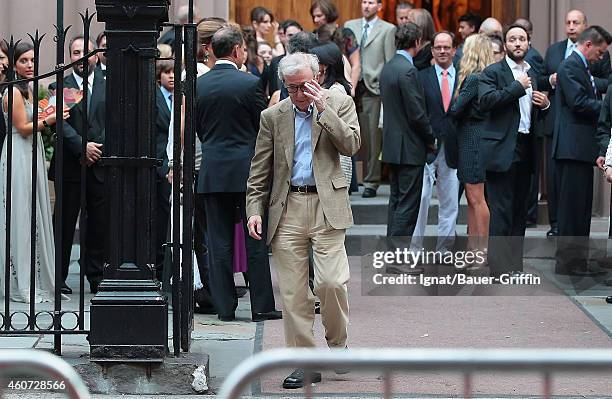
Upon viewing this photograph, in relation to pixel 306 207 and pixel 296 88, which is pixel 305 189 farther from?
pixel 296 88

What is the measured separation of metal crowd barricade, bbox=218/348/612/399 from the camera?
394cm

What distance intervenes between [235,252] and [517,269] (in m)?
2.78

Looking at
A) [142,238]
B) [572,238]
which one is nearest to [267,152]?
[142,238]

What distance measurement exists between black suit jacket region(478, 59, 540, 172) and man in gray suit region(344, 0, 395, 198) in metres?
3.25

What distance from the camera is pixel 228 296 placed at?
9.85 metres

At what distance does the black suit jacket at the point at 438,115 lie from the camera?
12.1 m

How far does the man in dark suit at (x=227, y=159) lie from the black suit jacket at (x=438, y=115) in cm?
279

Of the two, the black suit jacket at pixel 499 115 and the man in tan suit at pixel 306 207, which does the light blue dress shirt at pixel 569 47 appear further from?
the man in tan suit at pixel 306 207

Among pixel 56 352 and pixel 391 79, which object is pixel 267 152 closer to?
pixel 56 352

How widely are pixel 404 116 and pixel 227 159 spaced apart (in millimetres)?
2654

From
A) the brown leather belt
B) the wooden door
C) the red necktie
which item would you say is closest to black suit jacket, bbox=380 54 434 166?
the red necktie

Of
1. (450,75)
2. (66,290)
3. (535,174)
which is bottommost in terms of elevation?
(66,290)

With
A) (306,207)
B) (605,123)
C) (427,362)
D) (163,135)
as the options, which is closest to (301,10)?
(163,135)

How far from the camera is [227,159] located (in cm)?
966
